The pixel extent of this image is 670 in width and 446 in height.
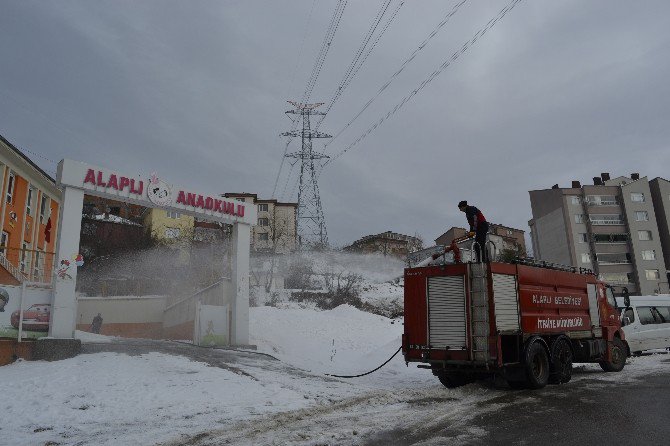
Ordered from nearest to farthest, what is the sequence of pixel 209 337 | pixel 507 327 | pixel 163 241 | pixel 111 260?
pixel 507 327 → pixel 209 337 → pixel 111 260 → pixel 163 241

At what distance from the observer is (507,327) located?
9578 millimetres

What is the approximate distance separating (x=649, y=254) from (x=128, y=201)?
66851mm

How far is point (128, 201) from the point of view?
15156 millimetres

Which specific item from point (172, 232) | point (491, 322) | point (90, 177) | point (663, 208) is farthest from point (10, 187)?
point (663, 208)

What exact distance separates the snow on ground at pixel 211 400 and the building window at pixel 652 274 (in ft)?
176

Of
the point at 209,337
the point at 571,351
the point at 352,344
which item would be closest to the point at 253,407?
the point at 571,351

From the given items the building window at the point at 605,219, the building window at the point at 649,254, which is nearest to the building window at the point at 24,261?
the building window at the point at 605,219

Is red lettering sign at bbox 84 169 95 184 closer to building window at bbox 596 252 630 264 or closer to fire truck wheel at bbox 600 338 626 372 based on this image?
fire truck wheel at bbox 600 338 626 372

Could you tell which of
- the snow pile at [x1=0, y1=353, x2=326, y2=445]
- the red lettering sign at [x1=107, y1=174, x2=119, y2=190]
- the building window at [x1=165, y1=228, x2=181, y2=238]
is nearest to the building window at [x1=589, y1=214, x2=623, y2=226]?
the building window at [x1=165, y1=228, x2=181, y2=238]

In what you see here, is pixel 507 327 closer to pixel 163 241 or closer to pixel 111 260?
pixel 111 260

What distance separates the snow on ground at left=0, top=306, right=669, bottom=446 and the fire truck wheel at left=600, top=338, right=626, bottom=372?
29 centimetres

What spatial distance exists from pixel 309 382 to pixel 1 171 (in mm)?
23091

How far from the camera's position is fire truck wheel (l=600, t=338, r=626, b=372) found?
1319 cm

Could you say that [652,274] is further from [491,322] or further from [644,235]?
[491,322]
